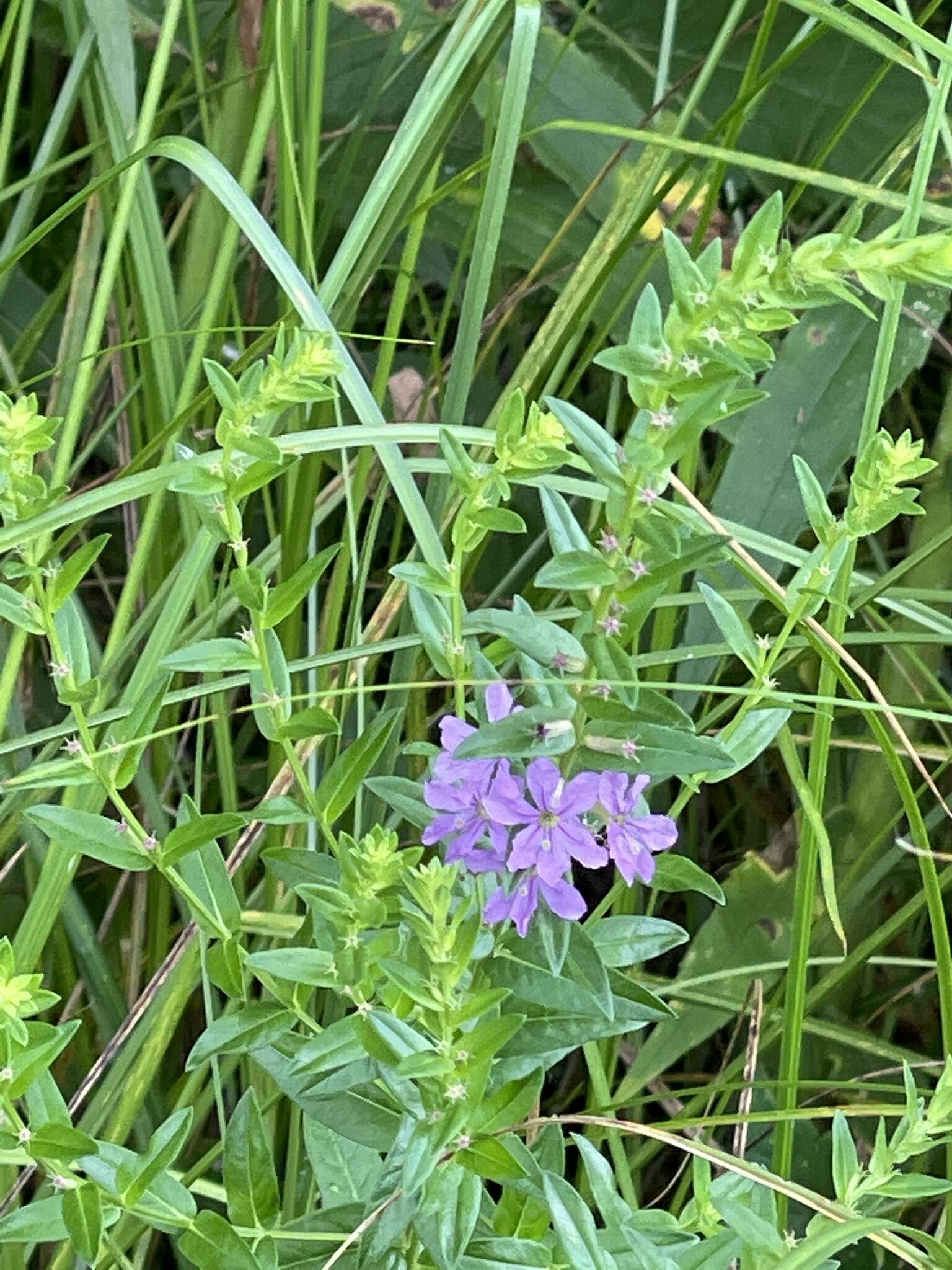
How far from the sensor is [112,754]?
1.42ft

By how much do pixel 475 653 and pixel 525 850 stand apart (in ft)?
0.25

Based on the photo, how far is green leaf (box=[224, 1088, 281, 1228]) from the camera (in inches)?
16.5

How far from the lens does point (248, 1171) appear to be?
418 millimetres

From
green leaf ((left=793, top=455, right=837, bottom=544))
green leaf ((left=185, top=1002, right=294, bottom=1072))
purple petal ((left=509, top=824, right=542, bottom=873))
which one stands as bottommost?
green leaf ((left=185, top=1002, right=294, bottom=1072))

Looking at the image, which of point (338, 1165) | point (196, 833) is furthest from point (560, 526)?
point (338, 1165)

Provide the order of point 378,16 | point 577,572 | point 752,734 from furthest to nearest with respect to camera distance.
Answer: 1. point 378,16
2. point 752,734
3. point 577,572

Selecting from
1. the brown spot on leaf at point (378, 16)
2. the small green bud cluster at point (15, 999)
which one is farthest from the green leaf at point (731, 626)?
the brown spot on leaf at point (378, 16)

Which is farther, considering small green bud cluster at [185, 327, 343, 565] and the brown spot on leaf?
the brown spot on leaf

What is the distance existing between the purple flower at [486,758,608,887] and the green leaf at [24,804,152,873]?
0.12 meters

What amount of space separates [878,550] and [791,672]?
0.09 meters

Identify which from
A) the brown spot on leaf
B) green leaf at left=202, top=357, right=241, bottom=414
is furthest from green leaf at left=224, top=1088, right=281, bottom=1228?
the brown spot on leaf

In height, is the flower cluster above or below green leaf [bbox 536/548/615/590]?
below

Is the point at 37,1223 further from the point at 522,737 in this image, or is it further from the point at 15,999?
the point at 522,737

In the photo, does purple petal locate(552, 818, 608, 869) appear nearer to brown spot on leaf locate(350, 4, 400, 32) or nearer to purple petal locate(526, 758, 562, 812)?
purple petal locate(526, 758, 562, 812)
